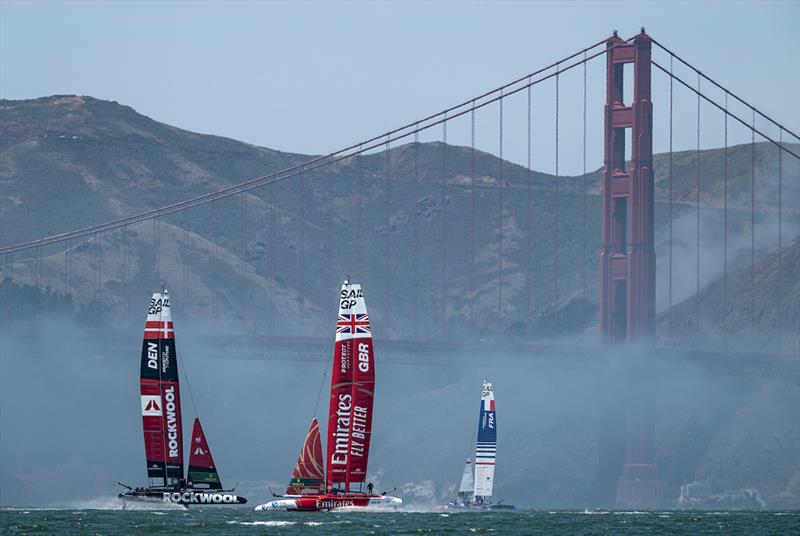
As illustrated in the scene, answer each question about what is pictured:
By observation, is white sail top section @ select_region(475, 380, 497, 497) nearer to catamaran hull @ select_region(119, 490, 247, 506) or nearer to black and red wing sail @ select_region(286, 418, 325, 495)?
catamaran hull @ select_region(119, 490, 247, 506)

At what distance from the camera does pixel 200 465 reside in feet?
255

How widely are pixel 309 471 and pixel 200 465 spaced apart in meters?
5.94

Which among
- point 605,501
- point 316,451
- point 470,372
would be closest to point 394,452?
point 470,372

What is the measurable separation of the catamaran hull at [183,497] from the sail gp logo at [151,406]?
8.94ft

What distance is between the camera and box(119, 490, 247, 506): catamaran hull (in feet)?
251

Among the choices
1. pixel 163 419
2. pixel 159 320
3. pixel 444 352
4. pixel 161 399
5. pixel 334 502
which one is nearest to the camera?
pixel 334 502

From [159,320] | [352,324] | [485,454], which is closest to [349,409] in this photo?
[352,324]

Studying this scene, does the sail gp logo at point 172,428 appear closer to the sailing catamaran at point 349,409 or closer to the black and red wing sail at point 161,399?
the black and red wing sail at point 161,399

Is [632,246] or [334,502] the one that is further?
[632,246]

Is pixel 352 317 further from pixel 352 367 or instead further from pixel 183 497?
pixel 183 497

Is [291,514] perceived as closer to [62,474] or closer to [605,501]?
[605,501]

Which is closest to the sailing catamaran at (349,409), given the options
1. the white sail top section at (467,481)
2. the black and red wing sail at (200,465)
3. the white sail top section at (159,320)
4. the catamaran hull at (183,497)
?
the catamaran hull at (183,497)

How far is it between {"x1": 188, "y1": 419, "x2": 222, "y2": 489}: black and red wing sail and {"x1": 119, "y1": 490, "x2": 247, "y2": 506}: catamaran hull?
428mm

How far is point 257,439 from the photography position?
573ft
